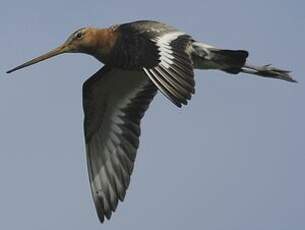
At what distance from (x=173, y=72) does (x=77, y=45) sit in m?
2.93

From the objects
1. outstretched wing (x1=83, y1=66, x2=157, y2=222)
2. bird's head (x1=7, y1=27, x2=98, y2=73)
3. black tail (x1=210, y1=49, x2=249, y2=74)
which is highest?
bird's head (x1=7, y1=27, x2=98, y2=73)

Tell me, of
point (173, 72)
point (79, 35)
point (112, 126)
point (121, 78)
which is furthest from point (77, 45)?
point (173, 72)

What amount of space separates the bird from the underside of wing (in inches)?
0.8

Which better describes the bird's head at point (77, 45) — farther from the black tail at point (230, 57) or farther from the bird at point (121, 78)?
the black tail at point (230, 57)

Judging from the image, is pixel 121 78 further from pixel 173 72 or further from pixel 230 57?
pixel 173 72

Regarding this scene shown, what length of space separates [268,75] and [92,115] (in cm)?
274

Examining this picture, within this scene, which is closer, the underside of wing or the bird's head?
the underside of wing

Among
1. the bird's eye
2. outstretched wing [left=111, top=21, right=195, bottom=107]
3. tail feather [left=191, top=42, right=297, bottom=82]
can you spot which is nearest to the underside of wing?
A: outstretched wing [left=111, top=21, right=195, bottom=107]

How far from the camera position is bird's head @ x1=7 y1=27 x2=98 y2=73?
19.1 m

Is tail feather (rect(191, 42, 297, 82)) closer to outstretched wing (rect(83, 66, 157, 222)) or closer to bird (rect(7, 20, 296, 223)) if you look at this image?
bird (rect(7, 20, 296, 223))

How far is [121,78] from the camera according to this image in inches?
792

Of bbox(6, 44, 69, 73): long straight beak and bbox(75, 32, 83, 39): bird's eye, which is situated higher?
bbox(75, 32, 83, 39): bird's eye

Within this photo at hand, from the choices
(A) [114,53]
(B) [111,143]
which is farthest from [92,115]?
(A) [114,53]

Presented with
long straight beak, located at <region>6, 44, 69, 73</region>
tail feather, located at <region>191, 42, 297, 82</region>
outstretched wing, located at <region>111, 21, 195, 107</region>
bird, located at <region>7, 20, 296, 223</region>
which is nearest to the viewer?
outstretched wing, located at <region>111, 21, 195, 107</region>
